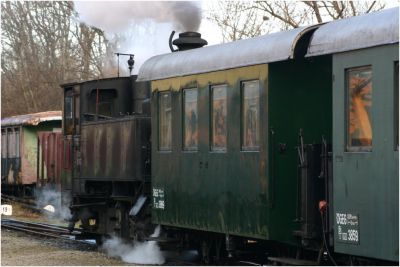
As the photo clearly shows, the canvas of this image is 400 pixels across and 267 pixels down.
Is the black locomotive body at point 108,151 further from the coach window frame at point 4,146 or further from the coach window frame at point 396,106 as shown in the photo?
the coach window frame at point 4,146

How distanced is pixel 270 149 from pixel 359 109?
1.52 m

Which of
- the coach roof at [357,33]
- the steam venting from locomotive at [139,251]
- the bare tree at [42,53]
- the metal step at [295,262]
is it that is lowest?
the steam venting from locomotive at [139,251]

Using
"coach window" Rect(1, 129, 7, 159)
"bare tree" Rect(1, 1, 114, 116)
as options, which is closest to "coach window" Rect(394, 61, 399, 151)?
"coach window" Rect(1, 129, 7, 159)

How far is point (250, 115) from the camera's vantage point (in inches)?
375

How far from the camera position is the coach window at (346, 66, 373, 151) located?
301 inches

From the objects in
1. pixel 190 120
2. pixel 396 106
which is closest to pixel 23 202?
pixel 190 120

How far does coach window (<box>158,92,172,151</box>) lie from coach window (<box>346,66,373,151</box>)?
3.88 m

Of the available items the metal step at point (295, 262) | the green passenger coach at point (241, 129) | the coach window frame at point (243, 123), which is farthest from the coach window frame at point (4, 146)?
the metal step at point (295, 262)

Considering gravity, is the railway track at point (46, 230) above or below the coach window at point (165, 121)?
below

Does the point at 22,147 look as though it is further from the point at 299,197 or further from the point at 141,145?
the point at 299,197

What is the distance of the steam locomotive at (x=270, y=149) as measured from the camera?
7512 mm

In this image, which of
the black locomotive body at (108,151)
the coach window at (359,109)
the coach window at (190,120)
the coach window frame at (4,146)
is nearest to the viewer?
the coach window at (359,109)

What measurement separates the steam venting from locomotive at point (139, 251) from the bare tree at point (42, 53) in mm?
25116

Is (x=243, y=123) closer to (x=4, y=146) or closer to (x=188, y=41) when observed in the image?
(x=188, y=41)
